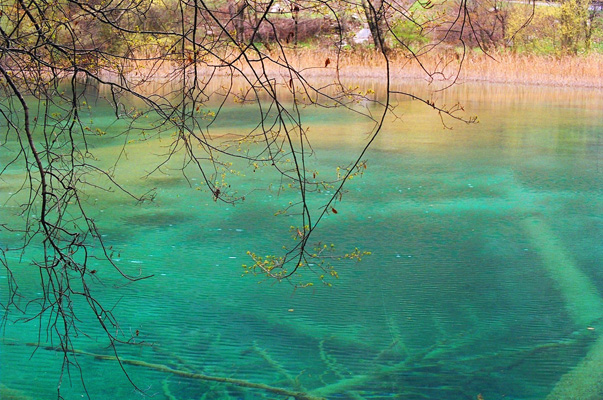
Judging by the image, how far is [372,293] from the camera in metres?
3.47

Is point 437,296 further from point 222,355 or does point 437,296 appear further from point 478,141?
point 478,141

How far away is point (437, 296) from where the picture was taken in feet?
11.3

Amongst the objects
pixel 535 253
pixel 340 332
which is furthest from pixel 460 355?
pixel 535 253

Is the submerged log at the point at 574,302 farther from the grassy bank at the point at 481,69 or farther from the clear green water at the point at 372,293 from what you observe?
the grassy bank at the point at 481,69

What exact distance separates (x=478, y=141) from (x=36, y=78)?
579cm

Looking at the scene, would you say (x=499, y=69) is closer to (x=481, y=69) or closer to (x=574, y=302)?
(x=481, y=69)

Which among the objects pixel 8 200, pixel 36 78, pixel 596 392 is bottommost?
pixel 596 392

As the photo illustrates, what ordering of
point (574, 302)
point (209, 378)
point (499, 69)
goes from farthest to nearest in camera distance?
point (499, 69)
point (574, 302)
point (209, 378)

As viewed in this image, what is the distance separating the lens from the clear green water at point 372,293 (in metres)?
2.74

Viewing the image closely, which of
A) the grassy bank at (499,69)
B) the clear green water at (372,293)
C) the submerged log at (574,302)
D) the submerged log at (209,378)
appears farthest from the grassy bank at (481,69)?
the submerged log at (209,378)

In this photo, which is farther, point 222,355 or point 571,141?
point 571,141

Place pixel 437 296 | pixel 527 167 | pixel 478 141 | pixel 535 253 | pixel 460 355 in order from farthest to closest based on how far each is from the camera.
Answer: pixel 478 141 → pixel 527 167 → pixel 535 253 → pixel 437 296 → pixel 460 355

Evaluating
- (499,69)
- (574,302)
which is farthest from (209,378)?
(499,69)

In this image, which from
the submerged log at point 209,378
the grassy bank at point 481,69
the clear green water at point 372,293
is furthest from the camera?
the grassy bank at point 481,69
